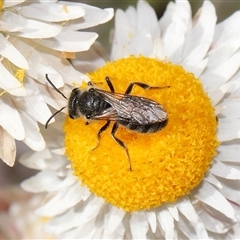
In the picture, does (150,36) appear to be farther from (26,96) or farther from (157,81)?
(26,96)

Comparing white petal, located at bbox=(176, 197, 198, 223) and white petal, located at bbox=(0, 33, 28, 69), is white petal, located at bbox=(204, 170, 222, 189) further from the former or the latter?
white petal, located at bbox=(0, 33, 28, 69)

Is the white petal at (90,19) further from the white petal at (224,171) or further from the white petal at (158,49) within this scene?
the white petal at (224,171)

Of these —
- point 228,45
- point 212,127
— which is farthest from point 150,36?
point 212,127

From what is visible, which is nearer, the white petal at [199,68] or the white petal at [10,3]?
the white petal at [10,3]

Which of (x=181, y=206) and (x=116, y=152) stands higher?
(x=116, y=152)

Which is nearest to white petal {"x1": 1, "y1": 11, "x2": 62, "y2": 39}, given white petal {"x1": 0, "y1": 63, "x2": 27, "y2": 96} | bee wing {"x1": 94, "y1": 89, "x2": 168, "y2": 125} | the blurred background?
white petal {"x1": 0, "y1": 63, "x2": 27, "y2": 96}

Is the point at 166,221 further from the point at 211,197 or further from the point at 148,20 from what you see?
the point at 148,20

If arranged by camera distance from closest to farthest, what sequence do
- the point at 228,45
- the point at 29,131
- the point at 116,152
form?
the point at 116,152 < the point at 29,131 < the point at 228,45

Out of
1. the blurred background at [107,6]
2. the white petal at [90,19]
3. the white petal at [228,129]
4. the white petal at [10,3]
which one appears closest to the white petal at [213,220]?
the white petal at [228,129]

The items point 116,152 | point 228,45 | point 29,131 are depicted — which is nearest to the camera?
point 116,152
